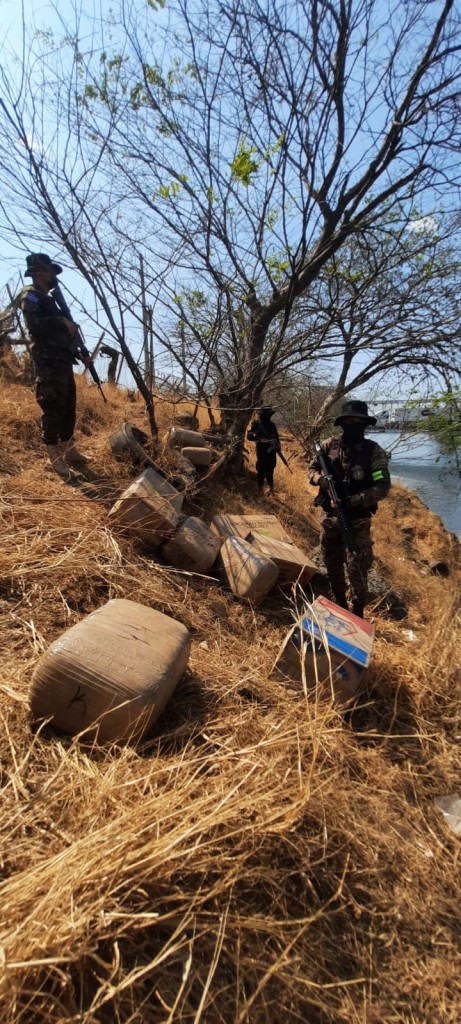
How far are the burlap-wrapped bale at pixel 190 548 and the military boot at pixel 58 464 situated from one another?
1384 millimetres

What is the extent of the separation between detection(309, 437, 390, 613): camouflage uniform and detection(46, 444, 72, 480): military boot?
91.7 inches

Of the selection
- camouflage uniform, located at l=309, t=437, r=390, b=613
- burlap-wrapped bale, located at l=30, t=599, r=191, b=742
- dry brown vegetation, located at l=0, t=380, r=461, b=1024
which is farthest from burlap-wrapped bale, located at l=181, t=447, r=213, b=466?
burlap-wrapped bale, located at l=30, t=599, r=191, b=742

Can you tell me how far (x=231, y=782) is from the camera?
164 cm

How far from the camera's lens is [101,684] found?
1.73 metres

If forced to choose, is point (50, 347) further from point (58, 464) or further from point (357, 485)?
point (357, 485)

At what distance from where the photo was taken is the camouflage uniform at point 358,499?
3576mm

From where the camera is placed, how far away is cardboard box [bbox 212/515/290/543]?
4.14 m

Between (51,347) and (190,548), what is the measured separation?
2.32 meters

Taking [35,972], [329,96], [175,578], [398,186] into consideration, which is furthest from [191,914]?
[398,186]

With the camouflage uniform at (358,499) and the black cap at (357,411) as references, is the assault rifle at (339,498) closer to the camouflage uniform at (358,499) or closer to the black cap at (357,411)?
the camouflage uniform at (358,499)

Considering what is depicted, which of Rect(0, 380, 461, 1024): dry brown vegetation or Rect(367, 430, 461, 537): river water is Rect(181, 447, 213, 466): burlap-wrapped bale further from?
Rect(0, 380, 461, 1024): dry brown vegetation

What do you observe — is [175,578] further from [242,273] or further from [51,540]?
[242,273]

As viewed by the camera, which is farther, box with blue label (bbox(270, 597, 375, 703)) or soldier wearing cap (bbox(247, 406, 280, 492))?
soldier wearing cap (bbox(247, 406, 280, 492))

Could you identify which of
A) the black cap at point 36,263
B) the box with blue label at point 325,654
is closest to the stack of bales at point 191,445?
the black cap at point 36,263
